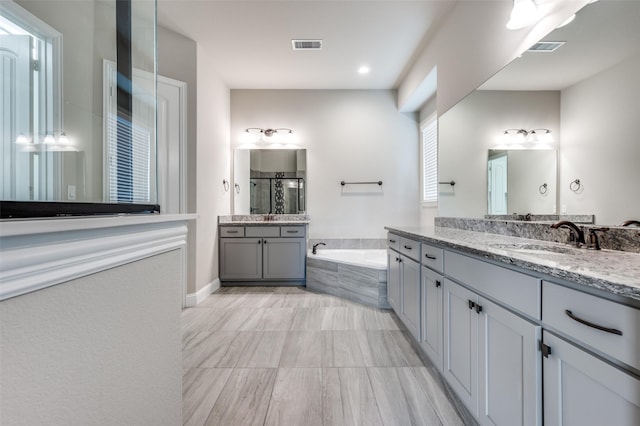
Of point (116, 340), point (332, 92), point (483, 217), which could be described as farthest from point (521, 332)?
point (332, 92)

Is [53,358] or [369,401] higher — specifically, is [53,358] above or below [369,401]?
above

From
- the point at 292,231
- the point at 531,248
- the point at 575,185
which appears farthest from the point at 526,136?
the point at 292,231

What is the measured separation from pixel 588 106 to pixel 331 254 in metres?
3.06

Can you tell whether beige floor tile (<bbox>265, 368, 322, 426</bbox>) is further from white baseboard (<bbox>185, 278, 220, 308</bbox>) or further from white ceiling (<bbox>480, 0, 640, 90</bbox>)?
white ceiling (<bbox>480, 0, 640, 90</bbox>)

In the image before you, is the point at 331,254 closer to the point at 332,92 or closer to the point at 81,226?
the point at 332,92

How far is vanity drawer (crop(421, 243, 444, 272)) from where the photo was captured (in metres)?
1.69

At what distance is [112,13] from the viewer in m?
1.01

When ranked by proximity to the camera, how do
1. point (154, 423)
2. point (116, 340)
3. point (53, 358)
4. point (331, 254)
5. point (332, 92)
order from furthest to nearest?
point (332, 92) < point (331, 254) < point (154, 423) < point (116, 340) < point (53, 358)

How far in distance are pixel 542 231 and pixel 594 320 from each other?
3.49 ft

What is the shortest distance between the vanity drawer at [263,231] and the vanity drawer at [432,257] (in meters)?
2.27

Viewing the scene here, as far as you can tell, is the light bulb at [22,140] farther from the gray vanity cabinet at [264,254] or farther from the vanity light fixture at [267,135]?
A: the vanity light fixture at [267,135]

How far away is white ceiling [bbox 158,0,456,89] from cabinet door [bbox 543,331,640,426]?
277cm

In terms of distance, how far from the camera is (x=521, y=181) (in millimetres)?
1861

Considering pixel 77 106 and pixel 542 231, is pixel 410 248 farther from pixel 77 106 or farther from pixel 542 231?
pixel 77 106
